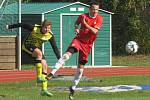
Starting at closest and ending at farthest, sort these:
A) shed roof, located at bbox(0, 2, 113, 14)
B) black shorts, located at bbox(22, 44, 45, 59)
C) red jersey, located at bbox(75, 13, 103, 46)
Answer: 1. red jersey, located at bbox(75, 13, 103, 46)
2. black shorts, located at bbox(22, 44, 45, 59)
3. shed roof, located at bbox(0, 2, 113, 14)

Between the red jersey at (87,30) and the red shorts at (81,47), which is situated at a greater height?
the red jersey at (87,30)

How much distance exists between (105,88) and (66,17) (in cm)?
1448

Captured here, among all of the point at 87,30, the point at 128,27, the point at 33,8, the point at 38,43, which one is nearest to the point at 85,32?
the point at 87,30

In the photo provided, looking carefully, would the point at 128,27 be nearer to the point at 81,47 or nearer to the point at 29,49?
the point at 29,49

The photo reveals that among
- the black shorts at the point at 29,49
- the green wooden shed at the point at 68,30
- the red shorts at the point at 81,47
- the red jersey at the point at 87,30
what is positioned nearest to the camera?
the red shorts at the point at 81,47

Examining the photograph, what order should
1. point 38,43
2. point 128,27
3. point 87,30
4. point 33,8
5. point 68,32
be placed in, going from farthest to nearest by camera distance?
point 128,27, point 33,8, point 68,32, point 38,43, point 87,30

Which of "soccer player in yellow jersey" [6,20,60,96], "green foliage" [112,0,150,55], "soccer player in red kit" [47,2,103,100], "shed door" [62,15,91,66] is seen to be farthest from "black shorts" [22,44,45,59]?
"green foliage" [112,0,150,55]

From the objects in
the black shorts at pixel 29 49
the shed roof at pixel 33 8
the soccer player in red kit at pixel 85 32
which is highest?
the shed roof at pixel 33 8

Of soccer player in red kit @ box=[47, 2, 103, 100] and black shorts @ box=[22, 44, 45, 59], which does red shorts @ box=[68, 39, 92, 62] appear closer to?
soccer player in red kit @ box=[47, 2, 103, 100]

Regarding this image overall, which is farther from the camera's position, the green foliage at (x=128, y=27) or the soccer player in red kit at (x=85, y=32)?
the green foliage at (x=128, y=27)

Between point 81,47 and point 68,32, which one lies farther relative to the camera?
point 68,32

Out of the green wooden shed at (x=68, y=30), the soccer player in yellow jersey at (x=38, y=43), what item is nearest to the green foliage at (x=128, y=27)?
the green wooden shed at (x=68, y=30)

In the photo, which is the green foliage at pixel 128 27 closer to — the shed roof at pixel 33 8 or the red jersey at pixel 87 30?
the shed roof at pixel 33 8

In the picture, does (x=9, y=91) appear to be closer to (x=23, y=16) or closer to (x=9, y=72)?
(x=9, y=72)
